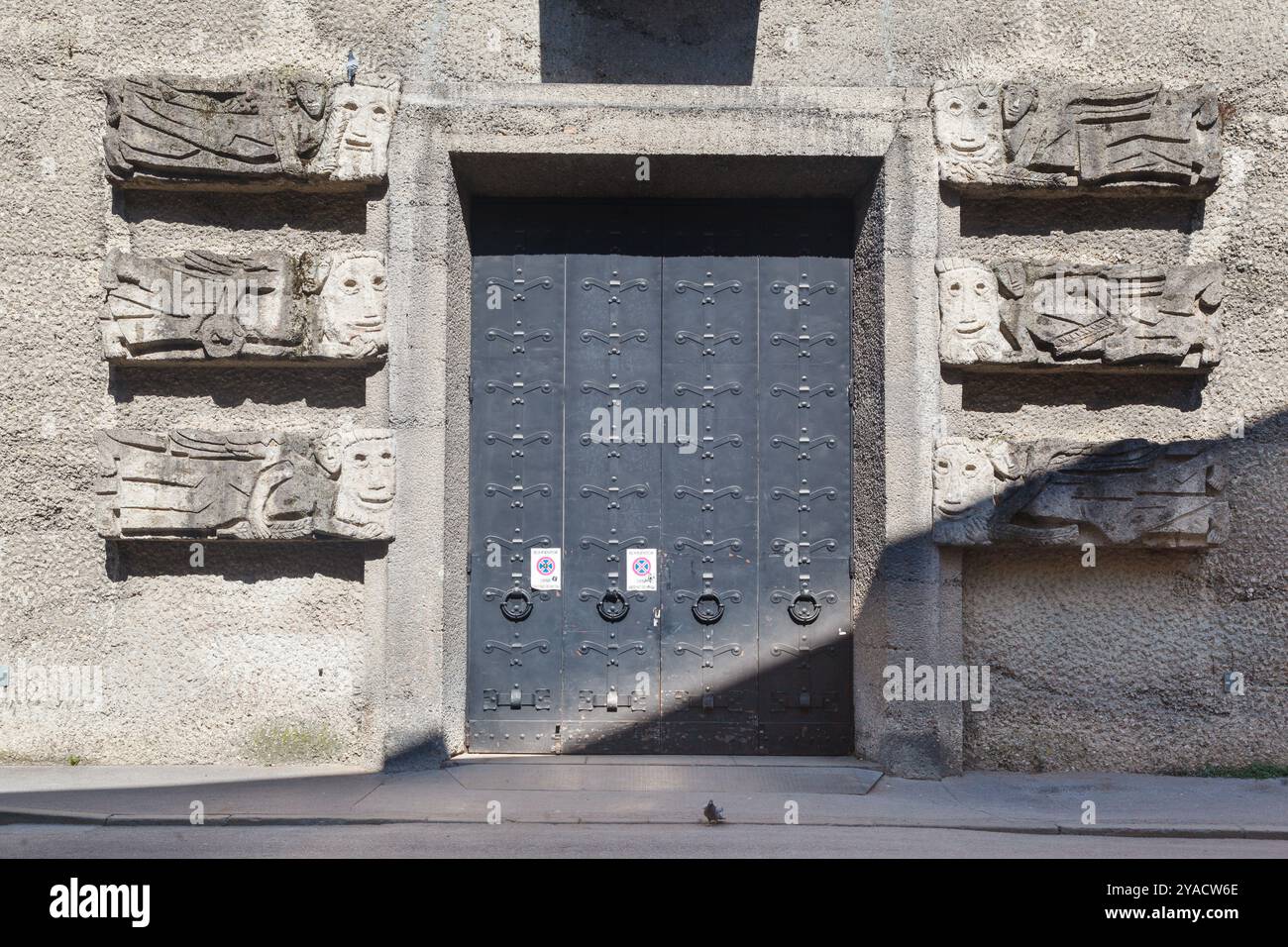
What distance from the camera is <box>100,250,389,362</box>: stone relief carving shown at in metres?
6.07

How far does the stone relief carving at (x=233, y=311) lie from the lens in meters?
6.07

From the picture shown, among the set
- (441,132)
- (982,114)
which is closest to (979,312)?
(982,114)

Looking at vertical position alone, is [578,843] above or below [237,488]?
below

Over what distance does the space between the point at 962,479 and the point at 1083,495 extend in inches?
24.8

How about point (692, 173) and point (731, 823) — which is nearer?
point (731, 823)

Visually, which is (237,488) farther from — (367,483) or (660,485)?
(660,485)

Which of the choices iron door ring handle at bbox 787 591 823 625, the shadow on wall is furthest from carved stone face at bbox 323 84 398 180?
iron door ring handle at bbox 787 591 823 625

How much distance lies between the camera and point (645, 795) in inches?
217

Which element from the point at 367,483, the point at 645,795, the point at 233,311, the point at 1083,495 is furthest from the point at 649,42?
the point at 645,795

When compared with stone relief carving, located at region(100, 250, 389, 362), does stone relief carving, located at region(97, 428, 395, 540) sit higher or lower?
lower

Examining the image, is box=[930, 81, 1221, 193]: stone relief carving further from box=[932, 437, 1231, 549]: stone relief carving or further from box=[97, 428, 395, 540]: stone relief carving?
box=[97, 428, 395, 540]: stone relief carving

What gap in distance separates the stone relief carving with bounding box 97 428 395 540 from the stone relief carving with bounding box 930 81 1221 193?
362cm

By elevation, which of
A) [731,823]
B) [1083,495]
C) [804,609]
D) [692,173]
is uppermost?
[692,173]

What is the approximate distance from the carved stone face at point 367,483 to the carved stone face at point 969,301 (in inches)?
122
